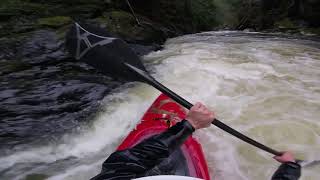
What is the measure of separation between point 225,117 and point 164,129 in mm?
1211

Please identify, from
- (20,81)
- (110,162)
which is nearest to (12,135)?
(20,81)

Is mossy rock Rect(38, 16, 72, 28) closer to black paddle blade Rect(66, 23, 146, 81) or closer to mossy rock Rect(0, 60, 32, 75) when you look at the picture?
mossy rock Rect(0, 60, 32, 75)

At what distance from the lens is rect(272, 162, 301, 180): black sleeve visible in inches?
91.3

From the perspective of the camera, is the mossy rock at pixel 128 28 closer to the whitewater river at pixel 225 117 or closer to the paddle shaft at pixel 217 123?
the whitewater river at pixel 225 117

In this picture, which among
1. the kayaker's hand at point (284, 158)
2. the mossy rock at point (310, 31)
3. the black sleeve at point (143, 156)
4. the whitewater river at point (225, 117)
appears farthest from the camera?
the mossy rock at point (310, 31)

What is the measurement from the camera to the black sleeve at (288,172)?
2318 millimetres

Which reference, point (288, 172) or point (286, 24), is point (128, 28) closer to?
point (288, 172)

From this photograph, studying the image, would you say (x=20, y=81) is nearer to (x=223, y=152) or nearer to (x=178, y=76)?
(x=178, y=76)

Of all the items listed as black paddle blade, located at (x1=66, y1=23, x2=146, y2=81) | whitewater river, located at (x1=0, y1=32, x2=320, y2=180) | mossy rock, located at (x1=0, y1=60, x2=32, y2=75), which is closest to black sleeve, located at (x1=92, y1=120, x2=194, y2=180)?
black paddle blade, located at (x1=66, y1=23, x2=146, y2=81)

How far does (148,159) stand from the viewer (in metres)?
2.23

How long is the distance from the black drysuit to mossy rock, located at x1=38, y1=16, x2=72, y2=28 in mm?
5923

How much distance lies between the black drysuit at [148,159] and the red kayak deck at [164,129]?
0.41 meters

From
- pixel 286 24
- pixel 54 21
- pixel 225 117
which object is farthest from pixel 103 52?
pixel 286 24

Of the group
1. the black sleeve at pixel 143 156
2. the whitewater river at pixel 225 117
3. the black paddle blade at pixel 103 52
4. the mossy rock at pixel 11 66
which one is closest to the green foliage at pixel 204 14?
the whitewater river at pixel 225 117
